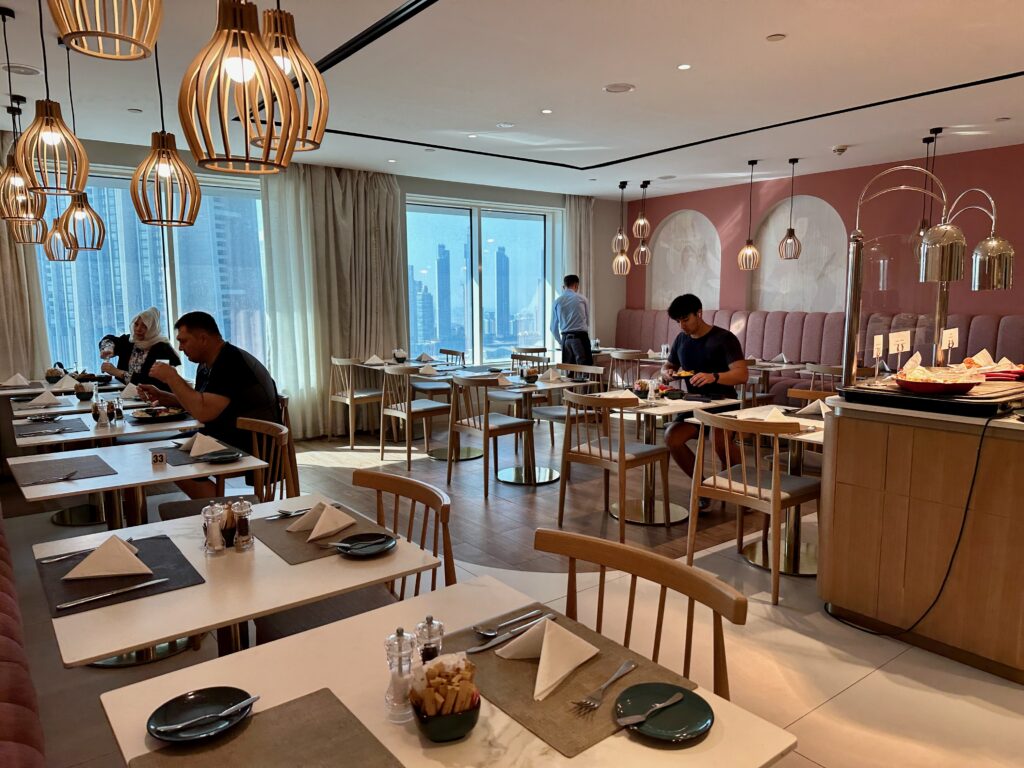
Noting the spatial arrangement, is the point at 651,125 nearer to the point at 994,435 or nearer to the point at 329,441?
the point at 994,435

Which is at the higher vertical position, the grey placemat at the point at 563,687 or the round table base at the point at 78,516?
the grey placemat at the point at 563,687

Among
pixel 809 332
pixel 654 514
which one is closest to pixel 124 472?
pixel 654 514

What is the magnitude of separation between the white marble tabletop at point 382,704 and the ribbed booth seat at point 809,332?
3548 mm

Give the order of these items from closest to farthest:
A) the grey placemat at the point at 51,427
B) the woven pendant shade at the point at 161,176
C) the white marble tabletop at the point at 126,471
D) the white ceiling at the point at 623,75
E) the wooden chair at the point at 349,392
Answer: the woven pendant shade at the point at 161,176 → the white marble tabletop at the point at 126,471 → the white ceiling at the point at 623,75 → the grey placemat at the point at 51,427 → the wooden chair at the point at 349,392

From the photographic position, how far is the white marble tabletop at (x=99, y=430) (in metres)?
3.22

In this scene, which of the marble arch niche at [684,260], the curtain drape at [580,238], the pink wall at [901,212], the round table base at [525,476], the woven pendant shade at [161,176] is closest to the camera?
the woven pendant shade at [161,176]

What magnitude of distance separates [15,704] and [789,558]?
3.22 metres

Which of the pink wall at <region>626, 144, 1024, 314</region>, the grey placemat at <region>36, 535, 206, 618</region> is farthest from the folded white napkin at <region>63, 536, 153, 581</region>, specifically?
the pink wall at <region>626, 144, 1024, 314</region>

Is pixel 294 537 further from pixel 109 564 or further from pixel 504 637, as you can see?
pixel 504 637

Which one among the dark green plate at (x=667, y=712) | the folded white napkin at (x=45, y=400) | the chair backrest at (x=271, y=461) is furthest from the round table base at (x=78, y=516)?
the dark green plate at (x=667, y=712)

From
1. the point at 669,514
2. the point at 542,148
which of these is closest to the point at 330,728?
the point at 669,514

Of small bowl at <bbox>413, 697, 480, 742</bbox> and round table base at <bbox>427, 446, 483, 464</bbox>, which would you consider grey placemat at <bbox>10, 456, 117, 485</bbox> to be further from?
round table base at <bbox>427, 446, 483, 464</bbox>

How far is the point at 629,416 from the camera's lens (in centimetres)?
779

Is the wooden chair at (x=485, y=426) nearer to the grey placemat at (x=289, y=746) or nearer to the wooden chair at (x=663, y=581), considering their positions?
the wooden chair at (x=663, y=581)
